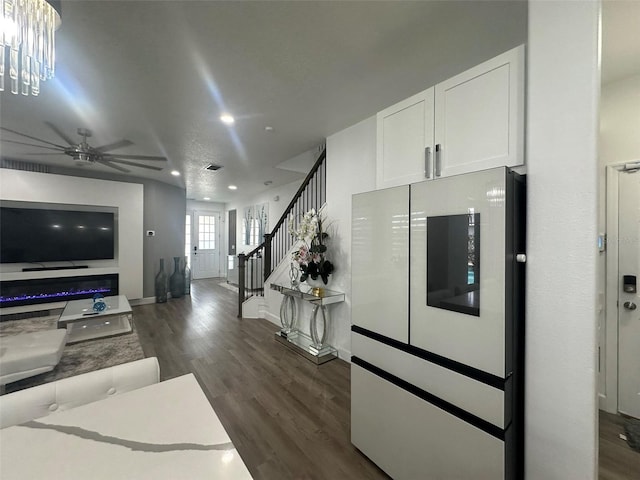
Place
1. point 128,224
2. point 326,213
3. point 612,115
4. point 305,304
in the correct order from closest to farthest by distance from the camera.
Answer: point 612,115 → point 326,213 → point 305,304 → point 128,224

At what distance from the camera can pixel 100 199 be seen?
5.07 meters

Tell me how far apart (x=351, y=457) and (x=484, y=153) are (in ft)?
6.90

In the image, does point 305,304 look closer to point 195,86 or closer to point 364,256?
point 364,256

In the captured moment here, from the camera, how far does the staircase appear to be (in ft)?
12.6

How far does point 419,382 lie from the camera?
146cm

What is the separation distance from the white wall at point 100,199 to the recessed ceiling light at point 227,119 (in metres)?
3.74

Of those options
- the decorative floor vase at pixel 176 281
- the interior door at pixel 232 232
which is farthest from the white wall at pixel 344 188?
the interior door at pixel 232 232

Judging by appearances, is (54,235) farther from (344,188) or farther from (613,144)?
(613,144)

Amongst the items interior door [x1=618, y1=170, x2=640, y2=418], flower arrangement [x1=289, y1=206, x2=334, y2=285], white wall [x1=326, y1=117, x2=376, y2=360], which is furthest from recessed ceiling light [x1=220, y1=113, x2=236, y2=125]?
interior door [x1=618, y1=170, x2=640, y2=418]

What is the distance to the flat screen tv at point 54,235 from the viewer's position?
444 cm

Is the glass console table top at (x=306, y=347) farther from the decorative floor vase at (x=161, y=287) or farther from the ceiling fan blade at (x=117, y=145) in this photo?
the decorative floor vase at (x=161, y=287)

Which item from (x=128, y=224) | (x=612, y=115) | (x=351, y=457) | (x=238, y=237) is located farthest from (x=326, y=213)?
(x=238, y=237)

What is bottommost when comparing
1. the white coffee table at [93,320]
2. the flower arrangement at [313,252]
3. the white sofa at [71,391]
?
the white coffee table at [93,320]

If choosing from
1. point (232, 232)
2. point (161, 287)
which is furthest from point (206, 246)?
point (161, 287)
